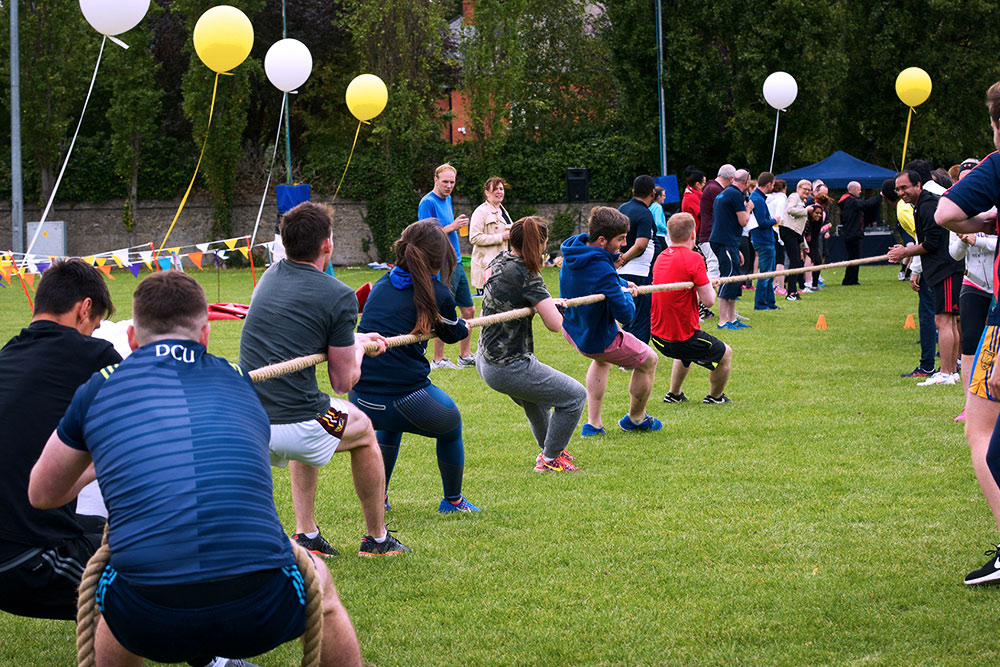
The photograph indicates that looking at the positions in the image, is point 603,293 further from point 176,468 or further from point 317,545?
point 176,468

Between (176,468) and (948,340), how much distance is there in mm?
8332

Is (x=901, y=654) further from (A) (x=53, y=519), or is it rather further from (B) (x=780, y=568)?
(A) (x=53, y=519)

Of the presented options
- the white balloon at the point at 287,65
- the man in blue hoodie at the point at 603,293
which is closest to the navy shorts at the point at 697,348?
the man in blue hoodie at the point at 603,293

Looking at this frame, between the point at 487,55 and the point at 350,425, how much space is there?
28.5 meters

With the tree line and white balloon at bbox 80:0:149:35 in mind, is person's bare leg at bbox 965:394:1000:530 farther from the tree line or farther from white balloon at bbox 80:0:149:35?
the tree line

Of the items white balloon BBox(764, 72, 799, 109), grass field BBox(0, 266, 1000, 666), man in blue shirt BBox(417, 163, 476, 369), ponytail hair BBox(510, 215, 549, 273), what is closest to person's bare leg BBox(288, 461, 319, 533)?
grass field BBox(0, 266, 1000, 666)

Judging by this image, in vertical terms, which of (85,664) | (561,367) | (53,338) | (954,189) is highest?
(954,189)

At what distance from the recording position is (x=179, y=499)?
275 centimetres

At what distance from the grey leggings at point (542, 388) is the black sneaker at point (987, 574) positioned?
2.64 metres

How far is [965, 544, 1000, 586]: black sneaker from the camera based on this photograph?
4715mm

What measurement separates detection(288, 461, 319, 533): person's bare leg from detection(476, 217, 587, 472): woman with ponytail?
5.28ft

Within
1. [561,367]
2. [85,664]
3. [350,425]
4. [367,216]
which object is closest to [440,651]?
[350,425]

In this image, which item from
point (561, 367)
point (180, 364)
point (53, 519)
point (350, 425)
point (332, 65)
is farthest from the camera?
point (332, 65)

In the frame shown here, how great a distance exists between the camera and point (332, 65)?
35812 millimetres
